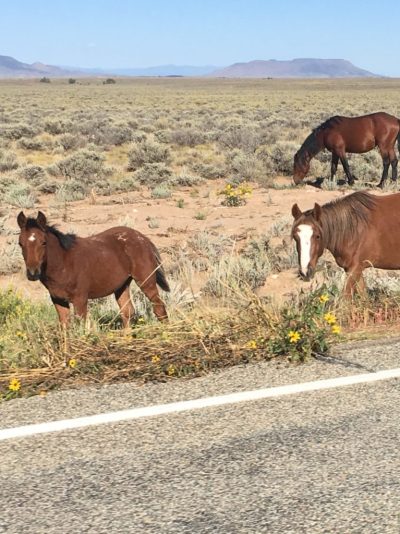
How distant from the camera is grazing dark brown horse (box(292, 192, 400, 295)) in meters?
7.71

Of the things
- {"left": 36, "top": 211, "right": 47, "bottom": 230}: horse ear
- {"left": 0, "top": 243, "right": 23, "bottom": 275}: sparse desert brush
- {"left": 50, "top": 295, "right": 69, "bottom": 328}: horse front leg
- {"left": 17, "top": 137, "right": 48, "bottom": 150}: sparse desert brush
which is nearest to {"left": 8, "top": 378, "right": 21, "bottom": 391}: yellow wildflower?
{"left": 36, "top": 211, "right": 47, "bottom": 230}: horse ear

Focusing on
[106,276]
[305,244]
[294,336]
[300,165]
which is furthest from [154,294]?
[300,165]

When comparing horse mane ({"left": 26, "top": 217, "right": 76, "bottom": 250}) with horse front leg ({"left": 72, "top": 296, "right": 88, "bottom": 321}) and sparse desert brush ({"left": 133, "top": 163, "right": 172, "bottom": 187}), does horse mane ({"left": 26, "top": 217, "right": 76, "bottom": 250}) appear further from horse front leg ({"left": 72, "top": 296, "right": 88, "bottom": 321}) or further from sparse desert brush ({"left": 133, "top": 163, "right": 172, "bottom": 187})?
sparse desert brush ({"left": 133, "top": 163, "right": 172, "bottom": 187})

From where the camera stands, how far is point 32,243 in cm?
627

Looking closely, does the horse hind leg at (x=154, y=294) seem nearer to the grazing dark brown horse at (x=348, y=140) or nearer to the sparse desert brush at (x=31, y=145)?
the grazing dark brown horse at (x=348, y=140)

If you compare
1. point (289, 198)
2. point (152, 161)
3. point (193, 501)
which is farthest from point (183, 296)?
point (152, 161)

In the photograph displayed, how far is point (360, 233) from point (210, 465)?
4779mm

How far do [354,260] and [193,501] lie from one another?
509 cm

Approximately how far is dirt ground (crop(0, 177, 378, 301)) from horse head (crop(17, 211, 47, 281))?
536 centimetres

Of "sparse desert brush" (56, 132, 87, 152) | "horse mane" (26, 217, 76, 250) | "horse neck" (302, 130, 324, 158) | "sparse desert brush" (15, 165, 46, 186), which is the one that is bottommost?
"sparse desert brush" (15, 165, 46, 186)

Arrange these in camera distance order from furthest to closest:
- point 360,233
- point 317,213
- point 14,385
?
point 360,233 < point 317,213 < point 14,385

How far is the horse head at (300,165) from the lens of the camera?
772 inches

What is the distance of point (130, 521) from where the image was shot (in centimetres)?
316

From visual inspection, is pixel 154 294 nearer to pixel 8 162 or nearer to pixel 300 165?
pixel 300 165
